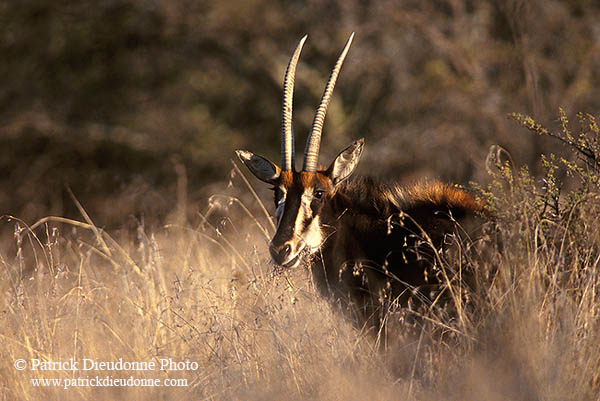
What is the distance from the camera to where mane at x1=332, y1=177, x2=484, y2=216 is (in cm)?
610

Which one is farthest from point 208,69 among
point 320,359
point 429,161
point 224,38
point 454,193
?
point 320,359

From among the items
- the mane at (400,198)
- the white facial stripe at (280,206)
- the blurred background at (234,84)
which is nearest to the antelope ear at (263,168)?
the white facial stripe at (280,206)

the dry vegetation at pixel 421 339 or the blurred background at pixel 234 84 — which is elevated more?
the dry vegetation at pixel 421 339

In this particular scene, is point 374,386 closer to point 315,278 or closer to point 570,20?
point 315,278

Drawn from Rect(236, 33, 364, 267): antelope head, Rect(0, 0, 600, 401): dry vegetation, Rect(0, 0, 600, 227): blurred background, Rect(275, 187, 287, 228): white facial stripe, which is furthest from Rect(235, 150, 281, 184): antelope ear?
Rect(0, 0, 600, 227): blurred background

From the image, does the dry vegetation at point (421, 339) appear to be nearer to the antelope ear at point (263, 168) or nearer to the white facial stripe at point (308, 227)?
the white facial stripe at point (308, 227)

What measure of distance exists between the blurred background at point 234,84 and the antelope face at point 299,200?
8317 millimetres

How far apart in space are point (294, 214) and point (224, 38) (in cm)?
1067

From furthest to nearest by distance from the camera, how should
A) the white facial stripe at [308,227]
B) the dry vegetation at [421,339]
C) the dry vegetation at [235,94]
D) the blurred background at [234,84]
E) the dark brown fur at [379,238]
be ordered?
the blurred background at [234,84] < the dry vegetation at [235,94] < the dark brown fur at [379,238] < the white facial stripe at [308,227] < the dry vegetation at [421,339]

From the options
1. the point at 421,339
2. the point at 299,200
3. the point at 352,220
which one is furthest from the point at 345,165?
the point at 421,339

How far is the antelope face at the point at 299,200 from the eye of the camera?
219 inches

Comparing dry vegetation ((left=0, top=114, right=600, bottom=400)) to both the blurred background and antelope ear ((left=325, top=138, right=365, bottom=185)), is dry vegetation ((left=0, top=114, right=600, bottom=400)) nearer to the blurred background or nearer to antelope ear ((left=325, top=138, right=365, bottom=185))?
antelope ear ((left=325, top=138, right=365, bottom=185))

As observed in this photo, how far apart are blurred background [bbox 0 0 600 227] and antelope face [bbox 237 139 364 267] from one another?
327 inches

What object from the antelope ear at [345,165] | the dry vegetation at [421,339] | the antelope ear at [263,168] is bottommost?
the dry vegetation at [421,339]
